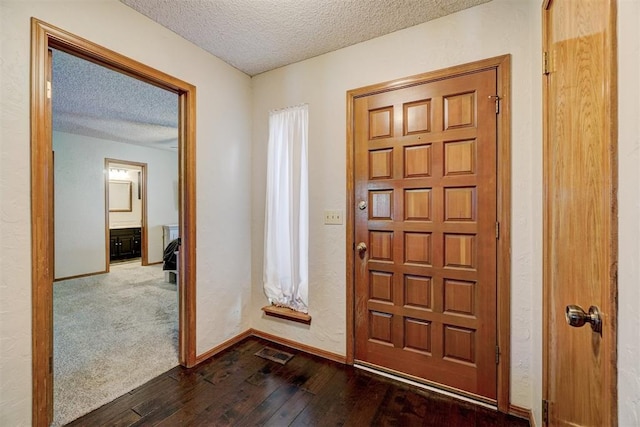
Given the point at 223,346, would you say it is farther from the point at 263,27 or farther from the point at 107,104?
the point at 107,104

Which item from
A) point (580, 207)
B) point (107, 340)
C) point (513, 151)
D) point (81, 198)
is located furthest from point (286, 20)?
point (81, 198)

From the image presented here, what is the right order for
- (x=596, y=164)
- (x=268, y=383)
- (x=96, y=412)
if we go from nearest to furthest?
(x=596, y=164), (x=96, y=412), (x=268, y=383)

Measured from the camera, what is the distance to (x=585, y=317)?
782 mm

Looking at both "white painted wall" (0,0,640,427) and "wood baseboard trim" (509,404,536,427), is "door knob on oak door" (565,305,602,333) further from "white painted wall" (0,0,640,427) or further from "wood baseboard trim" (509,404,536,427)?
"wood baseboard trim" (509,404,536,427)

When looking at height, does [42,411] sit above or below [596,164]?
below

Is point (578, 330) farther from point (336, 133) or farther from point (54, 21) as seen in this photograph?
point (54, 21)

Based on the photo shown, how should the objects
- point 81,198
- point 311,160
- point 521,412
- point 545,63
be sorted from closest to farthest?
point 545,63 < point 521,412 < point 311,160 < point 81,198

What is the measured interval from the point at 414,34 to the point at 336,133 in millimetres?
865

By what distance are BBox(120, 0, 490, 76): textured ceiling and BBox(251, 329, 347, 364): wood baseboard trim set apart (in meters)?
2.48

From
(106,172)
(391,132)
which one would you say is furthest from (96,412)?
(106,172)

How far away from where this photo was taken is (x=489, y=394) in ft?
5.67

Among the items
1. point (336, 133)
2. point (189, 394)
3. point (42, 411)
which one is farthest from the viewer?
point (336, 133)

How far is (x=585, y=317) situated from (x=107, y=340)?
11.0ft

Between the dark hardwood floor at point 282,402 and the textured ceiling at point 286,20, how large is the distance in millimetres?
2520
